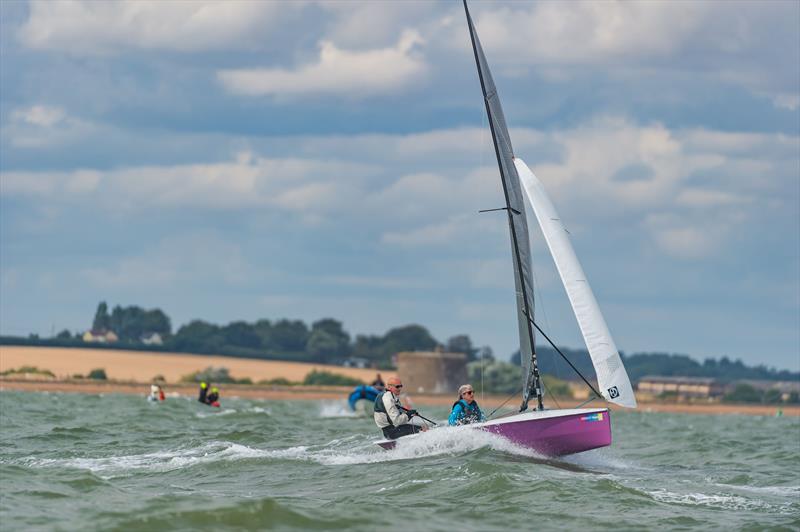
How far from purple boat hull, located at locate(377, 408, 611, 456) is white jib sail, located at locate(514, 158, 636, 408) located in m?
0.58

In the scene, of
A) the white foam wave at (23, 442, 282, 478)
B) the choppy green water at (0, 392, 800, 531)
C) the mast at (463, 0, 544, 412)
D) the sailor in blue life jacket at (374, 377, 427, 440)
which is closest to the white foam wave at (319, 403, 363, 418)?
the choppy green water at (0, 392, 800, 531)

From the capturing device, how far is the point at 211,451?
25.7 meters

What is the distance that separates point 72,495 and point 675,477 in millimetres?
11440

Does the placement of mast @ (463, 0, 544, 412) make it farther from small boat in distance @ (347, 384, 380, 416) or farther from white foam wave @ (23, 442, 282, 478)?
small boat in distance @ (347, 384, 380, 416)

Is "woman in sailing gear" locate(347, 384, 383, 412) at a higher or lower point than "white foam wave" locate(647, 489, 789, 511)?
higher

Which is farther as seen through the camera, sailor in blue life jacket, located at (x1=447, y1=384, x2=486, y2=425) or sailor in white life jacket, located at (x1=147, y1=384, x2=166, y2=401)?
sailor in white life jacket, located at (x1=147, y1=384, x2=166, y2=401)

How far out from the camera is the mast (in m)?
24.6

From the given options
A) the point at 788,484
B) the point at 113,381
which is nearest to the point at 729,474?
the point at 788,484

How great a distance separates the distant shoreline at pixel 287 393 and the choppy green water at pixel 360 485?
6268 cm

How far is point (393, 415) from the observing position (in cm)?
2352

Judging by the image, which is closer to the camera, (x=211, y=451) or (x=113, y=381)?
(x=211, y=451)

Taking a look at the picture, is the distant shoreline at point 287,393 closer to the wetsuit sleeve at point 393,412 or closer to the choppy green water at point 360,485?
the choppy green water at point 360,485

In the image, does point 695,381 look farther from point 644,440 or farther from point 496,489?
point 496,489

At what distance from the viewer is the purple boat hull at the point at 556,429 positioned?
22516 millimetres
